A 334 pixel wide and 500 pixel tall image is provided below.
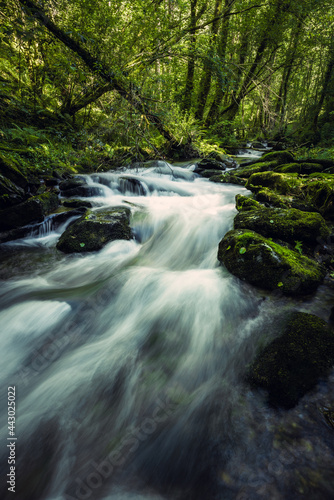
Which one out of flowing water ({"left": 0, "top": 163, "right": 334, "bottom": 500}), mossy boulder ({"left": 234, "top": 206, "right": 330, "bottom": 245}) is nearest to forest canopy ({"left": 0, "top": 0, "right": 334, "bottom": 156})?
mossy boulder ({"left": 234, "top": 206, "right": 330, "bottom": 245})

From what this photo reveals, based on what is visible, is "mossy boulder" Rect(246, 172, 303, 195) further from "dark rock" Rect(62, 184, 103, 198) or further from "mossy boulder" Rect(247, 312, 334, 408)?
"dark rock" Rect(62, 184, 103, 198)

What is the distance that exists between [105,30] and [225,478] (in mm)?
10659

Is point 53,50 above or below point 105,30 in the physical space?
below

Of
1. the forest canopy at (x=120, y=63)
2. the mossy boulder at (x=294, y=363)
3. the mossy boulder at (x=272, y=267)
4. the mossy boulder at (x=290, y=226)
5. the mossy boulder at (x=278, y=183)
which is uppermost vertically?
the forest canopy at (x=120, y=63)

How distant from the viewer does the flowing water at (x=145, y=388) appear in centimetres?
160

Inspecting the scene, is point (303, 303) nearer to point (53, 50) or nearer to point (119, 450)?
point (119, 450)

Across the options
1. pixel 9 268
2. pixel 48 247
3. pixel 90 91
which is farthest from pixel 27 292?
Result: pixel 90 91

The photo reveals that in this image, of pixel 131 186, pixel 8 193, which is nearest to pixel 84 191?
pixel 131 186

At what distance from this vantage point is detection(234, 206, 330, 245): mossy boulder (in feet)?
13.1

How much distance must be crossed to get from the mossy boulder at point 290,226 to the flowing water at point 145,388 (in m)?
1.09

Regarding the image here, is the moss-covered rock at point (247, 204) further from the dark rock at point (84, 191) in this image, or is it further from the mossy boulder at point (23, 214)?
the mossy boulder at point (23, 214)

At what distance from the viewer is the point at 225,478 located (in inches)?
61.6

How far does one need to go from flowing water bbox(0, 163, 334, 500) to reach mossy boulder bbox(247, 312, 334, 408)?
9 centimetres

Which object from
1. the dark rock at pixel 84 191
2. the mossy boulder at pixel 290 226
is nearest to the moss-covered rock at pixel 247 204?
the mossy boulder at pixel 290 226
